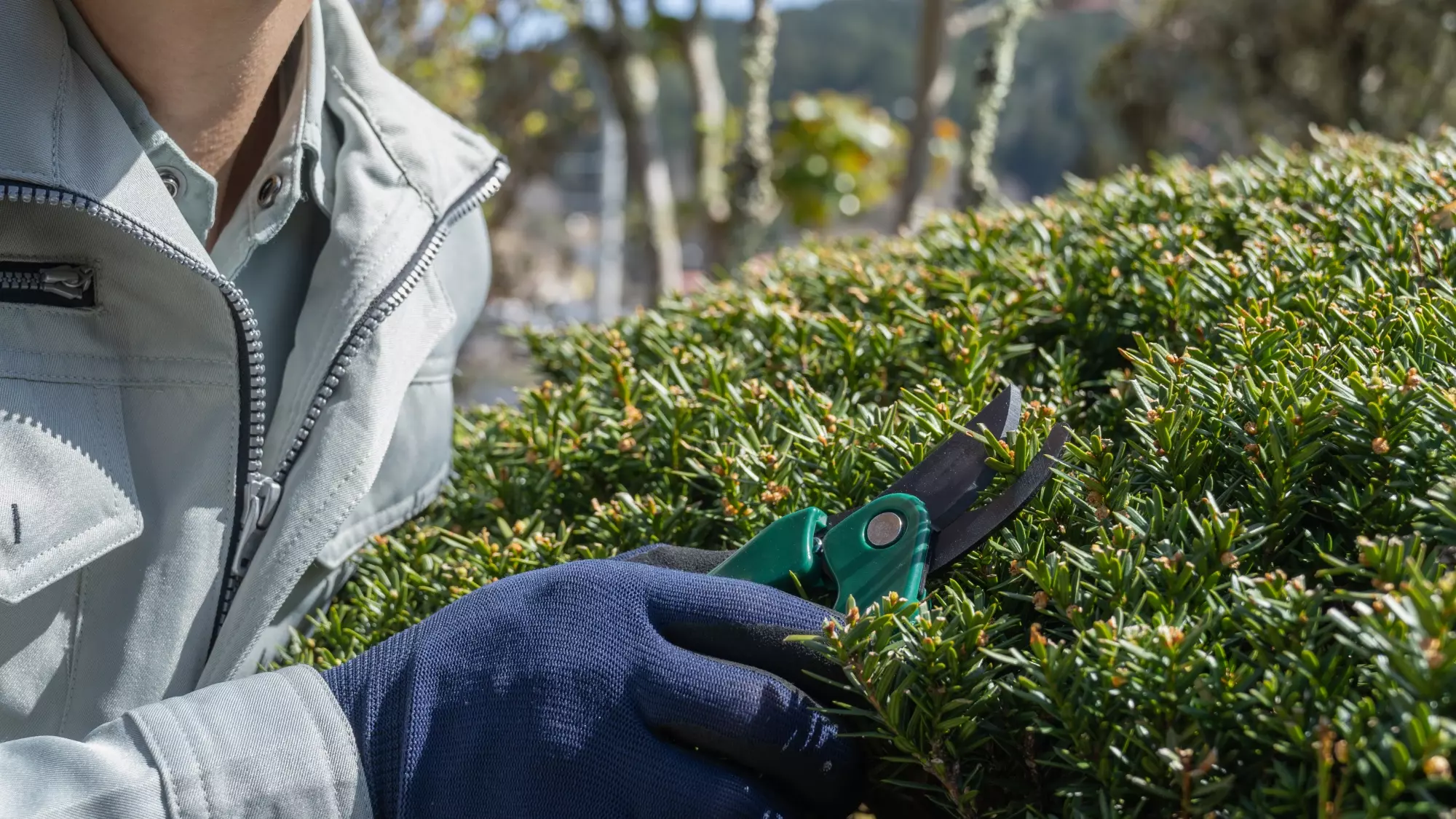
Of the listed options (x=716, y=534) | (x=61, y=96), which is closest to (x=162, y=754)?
(x=716, y=534)

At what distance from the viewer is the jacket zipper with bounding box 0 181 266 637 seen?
1.21 m

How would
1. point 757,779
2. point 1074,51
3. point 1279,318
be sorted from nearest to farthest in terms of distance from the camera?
point 757,779 < point 1279,318 < point 1074,51

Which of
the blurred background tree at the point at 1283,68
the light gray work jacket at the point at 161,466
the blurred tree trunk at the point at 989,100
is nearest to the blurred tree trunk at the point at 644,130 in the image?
the blurred tree trunk at the point at 989,100

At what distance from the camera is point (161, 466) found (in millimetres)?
1345

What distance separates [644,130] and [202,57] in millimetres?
6135

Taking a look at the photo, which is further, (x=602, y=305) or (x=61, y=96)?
(x=602, y=305)

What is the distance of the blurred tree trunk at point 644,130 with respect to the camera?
23.0ft

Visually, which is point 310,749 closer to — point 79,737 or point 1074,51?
point 79,737

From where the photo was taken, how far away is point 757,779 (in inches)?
38.5

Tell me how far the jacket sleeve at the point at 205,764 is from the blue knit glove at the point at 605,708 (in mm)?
31

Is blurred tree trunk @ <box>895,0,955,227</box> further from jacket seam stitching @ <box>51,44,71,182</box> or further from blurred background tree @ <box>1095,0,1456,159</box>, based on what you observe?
jacket seam stitching @ <box>51,44,71,182</box>

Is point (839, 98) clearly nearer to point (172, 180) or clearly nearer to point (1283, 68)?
point (1283, 68)

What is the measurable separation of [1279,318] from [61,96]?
4.74 ft

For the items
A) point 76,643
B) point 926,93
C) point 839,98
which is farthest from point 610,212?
point 76,643
